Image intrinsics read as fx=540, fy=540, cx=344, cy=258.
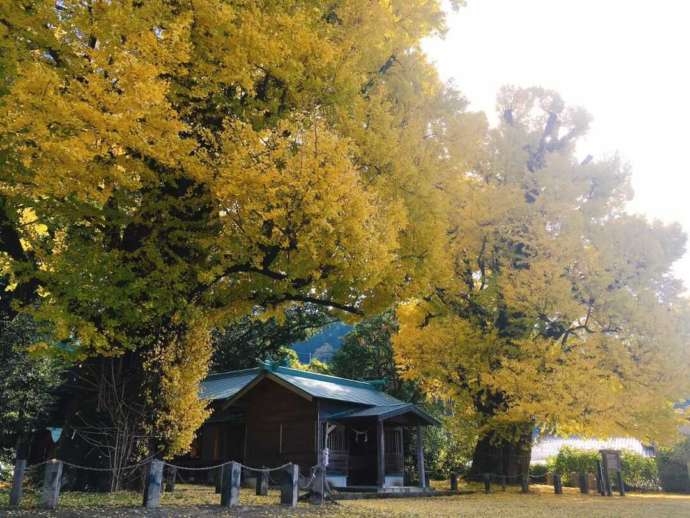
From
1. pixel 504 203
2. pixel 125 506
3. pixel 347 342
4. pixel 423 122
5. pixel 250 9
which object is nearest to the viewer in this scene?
pixel 125 506

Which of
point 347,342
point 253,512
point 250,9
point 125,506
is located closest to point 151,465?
point 125,506

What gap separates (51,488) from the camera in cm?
774

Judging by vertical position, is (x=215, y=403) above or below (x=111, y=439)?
above

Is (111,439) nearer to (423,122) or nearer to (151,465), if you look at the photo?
(151,465)

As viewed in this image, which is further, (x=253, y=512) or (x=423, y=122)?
(x=423, y=122)

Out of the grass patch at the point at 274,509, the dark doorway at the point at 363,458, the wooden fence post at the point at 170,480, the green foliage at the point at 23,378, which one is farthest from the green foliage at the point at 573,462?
the green foliage at the point at 23,378

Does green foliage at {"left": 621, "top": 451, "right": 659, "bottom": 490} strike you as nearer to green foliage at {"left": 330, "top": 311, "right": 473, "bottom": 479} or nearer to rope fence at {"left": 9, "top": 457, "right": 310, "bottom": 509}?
green foliage at {"left": 330, "top": 311, "right": 473, "bottom": 479}

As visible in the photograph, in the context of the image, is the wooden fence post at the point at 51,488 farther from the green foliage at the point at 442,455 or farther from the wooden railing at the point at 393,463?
the green foliage at the point at 442,455

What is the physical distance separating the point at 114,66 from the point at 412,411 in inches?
621

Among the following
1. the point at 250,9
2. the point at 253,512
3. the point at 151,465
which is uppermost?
the point at 250,9

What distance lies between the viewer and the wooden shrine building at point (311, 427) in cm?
1900

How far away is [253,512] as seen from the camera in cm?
865

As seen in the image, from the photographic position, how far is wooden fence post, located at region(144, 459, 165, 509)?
8.30 metres

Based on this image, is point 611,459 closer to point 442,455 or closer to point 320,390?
point 442,455
